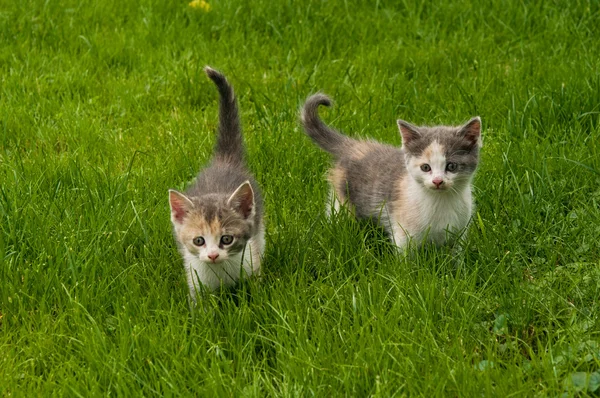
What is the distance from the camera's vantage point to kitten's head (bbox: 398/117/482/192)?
5.05 metres

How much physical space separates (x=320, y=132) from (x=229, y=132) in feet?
2.33

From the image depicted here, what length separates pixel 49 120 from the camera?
272 inches

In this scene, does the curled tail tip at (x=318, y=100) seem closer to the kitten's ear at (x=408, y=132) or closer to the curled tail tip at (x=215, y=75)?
the curled tail tip at (x=215, y=75)

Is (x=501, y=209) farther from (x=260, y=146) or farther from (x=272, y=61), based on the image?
(x=272, y=61)

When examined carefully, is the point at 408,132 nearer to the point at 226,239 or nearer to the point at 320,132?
the point at 320,132

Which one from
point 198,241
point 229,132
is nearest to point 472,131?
point 229,132

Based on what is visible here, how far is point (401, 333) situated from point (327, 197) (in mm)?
1847

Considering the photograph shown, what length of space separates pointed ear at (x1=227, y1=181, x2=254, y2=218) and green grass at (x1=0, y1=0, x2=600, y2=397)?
0.33 meters

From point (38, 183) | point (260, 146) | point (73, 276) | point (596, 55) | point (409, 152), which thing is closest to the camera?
point (73, 276)

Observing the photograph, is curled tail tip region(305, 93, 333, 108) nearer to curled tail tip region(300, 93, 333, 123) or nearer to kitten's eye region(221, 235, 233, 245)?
curled tail tip region(300, 93, 333, 123)

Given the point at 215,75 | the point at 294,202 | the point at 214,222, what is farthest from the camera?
the point at 294,202

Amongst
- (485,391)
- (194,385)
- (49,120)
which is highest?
(485,391)

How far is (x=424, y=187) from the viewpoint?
519cm

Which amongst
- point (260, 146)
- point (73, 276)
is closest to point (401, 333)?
point (73, 276)
